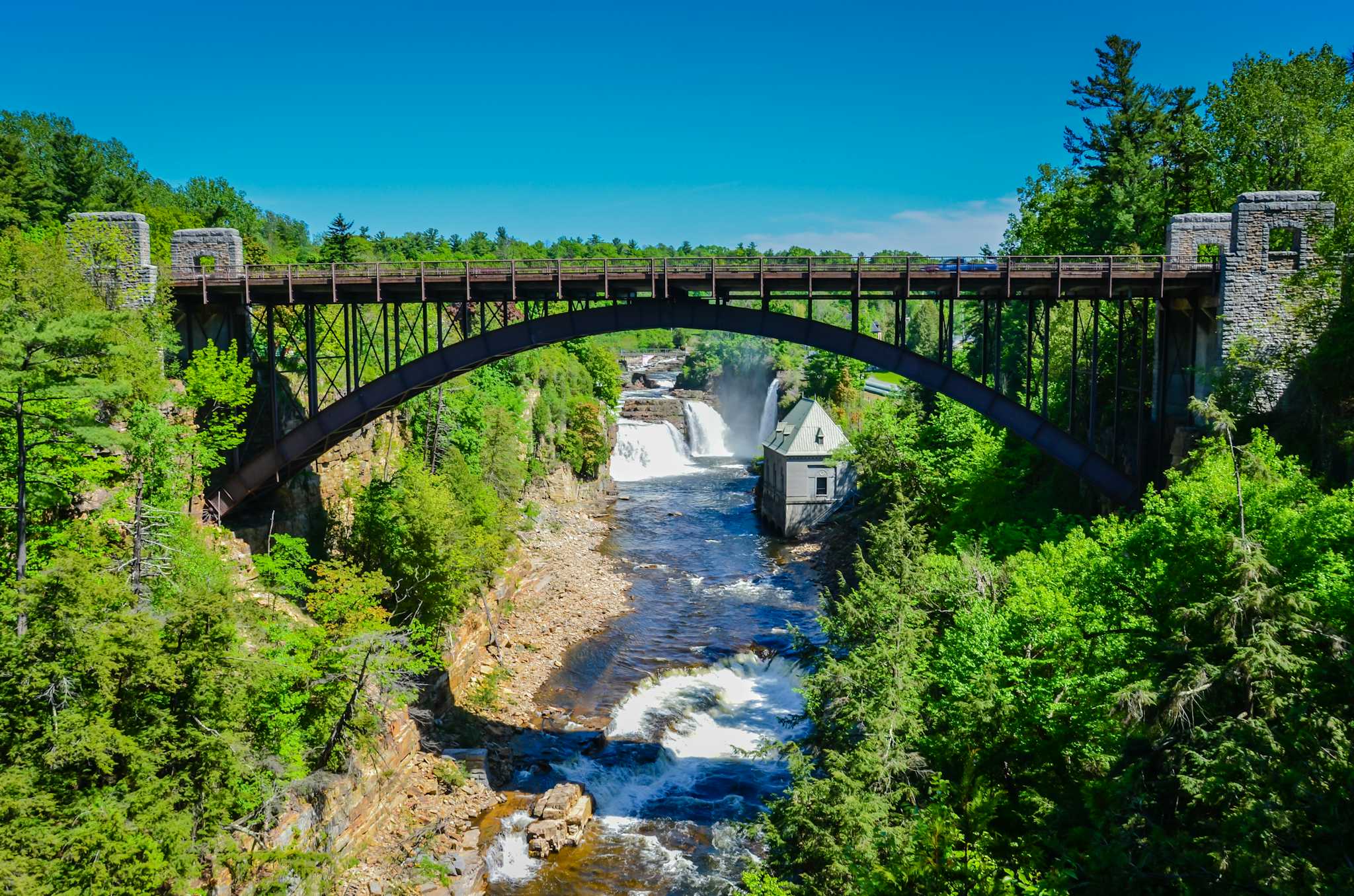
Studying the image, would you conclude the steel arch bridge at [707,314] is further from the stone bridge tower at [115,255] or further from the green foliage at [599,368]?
the green foliage at [599,368]

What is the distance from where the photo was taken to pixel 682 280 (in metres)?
28.5

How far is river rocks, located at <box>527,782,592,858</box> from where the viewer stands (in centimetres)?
2197

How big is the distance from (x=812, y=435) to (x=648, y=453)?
25121 mm

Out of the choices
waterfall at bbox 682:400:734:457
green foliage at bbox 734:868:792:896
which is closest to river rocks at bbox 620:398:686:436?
waterfall at bbox 682:400:734:457

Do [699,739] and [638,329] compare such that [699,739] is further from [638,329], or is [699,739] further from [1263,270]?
[1263,270]

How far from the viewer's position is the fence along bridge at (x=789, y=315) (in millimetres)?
26656

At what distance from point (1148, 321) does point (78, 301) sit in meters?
31.9

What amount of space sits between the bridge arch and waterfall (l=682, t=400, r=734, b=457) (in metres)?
46.6

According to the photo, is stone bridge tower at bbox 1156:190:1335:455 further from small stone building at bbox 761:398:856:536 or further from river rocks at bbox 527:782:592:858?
small stone building at bbox 761:398:856:536

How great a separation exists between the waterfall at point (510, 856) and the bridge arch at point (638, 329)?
42.9 feet

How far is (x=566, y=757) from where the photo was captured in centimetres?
2614

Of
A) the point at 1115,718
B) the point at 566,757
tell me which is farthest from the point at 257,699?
the point at 1115,718

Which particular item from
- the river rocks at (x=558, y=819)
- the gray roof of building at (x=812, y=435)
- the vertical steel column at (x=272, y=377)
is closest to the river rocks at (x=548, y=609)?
the river rocks at (x=558, y=819)

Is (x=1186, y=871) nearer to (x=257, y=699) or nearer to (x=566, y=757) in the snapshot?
(x=257, y=699)
